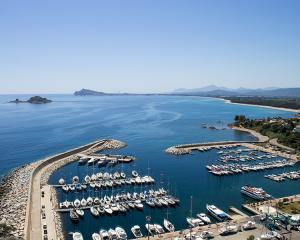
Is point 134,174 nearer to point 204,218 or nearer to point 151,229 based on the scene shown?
point 204,218

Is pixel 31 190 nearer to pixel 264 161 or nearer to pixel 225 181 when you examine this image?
pixel 225 181

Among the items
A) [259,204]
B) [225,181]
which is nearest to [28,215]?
[259,204]

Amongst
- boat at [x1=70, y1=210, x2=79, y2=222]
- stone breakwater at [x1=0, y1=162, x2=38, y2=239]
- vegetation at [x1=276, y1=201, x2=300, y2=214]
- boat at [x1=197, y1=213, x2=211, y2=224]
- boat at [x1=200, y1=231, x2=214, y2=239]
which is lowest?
boat at [x1=70, y1=210, x2=79, y2=222]

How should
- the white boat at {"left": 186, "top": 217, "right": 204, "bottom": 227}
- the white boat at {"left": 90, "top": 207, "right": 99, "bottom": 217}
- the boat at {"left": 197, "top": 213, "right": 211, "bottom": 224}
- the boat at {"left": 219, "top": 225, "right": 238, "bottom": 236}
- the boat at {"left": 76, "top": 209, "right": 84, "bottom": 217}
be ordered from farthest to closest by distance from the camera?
1. the white boat at {"left": 90, "top": 207, "right": 99, "bottom": 217}
2. the boat at {"left": 76, "top": 209, "right": 84, "bottom": 217}
3. the boat at {"left": 197, "top": 213, "right": 211, "bottom": 224}
4. the white boat at {"left": 186, "top": 217, "right": 204, "bottom": 227}
5. the boat at {"left": 219, "top": 225, "right": 238, "bottom": 236}

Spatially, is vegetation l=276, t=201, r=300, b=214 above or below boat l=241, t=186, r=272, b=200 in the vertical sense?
above

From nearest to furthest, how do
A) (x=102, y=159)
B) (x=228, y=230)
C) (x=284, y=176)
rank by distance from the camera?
(x=228, y=230) → (x=284, y=176) → (x=102, y=159)

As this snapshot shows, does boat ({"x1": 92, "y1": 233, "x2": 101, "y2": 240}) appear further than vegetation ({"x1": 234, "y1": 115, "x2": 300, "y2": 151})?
No

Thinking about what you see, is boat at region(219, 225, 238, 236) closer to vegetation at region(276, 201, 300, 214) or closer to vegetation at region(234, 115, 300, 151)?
vegetation at region(276, 201, 300, 214)

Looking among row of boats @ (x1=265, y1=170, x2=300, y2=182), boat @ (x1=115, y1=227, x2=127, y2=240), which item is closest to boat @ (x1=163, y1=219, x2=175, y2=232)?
boat @ (x1=115, y1=227, x2=127, y2=240)

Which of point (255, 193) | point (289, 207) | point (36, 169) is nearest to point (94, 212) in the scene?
point (36, 169)
